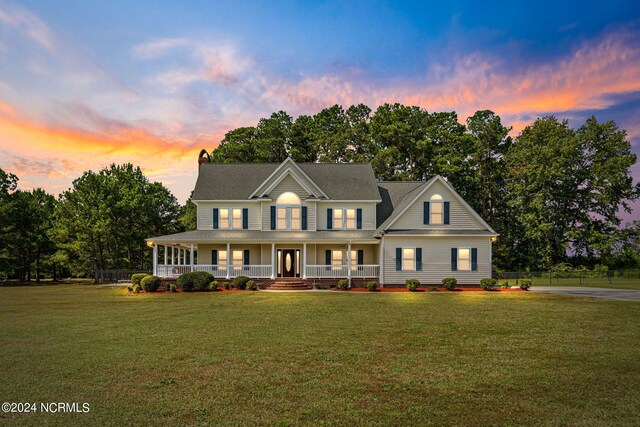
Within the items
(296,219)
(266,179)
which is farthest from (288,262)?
(266,179)

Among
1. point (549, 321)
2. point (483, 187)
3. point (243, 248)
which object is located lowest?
point (549, 321)

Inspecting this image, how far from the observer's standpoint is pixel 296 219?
33.8 m

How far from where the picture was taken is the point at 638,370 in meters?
9.25

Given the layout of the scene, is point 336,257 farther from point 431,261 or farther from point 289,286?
point 431,261

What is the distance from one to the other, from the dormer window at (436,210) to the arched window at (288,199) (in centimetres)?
1006

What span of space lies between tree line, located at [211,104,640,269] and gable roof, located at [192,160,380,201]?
15.9m

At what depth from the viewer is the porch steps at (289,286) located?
3020cm

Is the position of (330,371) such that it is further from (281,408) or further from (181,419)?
(181,419)

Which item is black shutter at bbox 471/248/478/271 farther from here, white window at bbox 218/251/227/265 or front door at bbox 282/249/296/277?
white window at bbox 218/251/227/265

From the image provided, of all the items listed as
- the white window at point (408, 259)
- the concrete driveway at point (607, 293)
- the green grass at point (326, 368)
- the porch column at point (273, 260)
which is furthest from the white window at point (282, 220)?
the concrete driveway at point (607, 293)

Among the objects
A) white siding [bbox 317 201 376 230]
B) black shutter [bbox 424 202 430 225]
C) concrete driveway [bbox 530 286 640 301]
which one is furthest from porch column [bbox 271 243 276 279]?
concrete driveway [bbox 530 286 640 301]

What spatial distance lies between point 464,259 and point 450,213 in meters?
3.40

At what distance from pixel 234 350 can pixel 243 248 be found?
2317 centimetres

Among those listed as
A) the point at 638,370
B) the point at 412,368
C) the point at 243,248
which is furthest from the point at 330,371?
the point at 243,248
